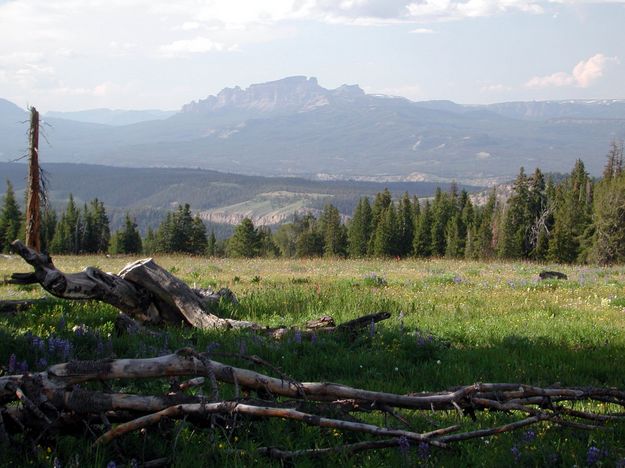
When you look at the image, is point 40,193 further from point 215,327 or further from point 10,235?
point 10,235

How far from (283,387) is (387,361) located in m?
3.01

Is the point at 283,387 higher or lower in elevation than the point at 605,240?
higher

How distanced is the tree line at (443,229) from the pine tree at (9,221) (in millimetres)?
153

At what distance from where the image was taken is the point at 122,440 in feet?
12.9

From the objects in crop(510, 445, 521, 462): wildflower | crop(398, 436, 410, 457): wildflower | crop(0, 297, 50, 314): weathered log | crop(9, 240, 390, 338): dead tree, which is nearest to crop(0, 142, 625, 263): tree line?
crop(0, 297, 50, 314): weathered log

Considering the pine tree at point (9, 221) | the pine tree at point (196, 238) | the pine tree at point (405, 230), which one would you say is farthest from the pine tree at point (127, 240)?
the pine tree at point (405, 230)

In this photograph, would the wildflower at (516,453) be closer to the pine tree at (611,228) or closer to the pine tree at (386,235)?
the pine tree at (611,228)

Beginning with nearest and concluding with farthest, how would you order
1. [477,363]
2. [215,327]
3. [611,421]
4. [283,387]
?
1. [283,387]
2. [611,421]
3. [477,363]
4. [215,327]

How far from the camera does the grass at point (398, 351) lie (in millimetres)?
4105

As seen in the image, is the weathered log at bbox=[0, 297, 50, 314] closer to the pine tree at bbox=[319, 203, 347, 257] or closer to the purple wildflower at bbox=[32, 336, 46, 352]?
the purple wildflower at bbox=[32, 336, 46, 352]

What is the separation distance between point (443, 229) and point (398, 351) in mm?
102064

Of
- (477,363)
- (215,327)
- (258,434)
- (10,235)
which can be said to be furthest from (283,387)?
(10,235)

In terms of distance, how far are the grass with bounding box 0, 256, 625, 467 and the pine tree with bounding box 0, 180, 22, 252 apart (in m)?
82.5

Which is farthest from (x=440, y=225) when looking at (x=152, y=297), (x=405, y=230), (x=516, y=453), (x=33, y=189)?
(x=516, y=453)
